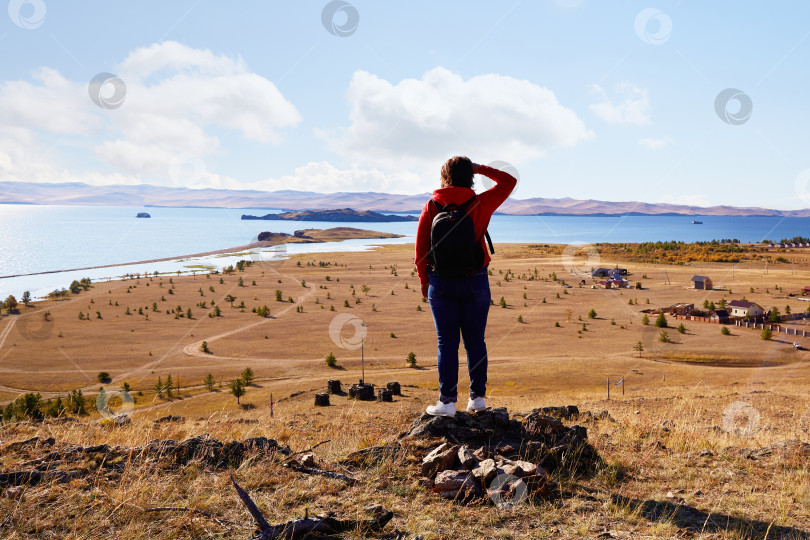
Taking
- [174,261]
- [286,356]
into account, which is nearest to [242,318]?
[286,356]

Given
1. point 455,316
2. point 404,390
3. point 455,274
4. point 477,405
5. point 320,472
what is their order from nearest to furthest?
point 320,472 → point 455,274 → point 455,316 → point 477,405 → point 404,390

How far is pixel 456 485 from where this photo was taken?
13.6ft

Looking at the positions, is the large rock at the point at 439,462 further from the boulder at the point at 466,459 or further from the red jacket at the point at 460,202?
the red jacket at the point at 460,202

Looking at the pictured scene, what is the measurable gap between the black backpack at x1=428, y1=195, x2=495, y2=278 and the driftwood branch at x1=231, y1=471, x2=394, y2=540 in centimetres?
233

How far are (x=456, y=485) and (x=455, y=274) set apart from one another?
1.98 metres

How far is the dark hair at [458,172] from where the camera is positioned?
5.12 m

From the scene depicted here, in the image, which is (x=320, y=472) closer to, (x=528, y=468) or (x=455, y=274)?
(x=528, y=468)

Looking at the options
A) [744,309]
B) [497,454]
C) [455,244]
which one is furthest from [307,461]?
[744,309]

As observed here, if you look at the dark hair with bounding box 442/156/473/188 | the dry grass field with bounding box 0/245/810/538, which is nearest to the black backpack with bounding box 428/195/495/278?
the dark hair with bounding box 442/156/473/188

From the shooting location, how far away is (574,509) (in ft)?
13.3

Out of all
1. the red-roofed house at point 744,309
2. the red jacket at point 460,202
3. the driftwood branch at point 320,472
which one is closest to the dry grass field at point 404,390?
the driftwood branch at point 320,472

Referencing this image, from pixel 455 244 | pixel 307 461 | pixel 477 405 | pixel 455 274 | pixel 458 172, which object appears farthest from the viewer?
pixel 477 405

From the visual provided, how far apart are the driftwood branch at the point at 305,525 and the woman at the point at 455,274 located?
185 cm

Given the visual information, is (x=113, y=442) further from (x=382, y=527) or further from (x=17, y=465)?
(x=382, y=527)
